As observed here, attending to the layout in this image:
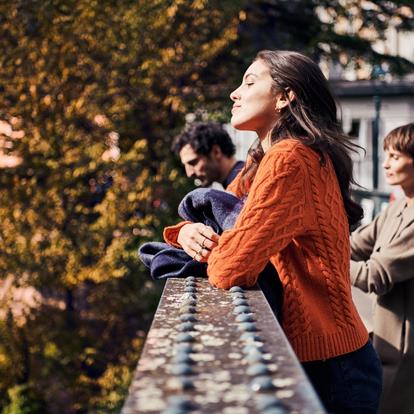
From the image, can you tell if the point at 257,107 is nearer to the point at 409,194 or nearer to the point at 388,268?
the point at 388,268

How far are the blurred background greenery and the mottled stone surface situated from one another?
20.8 ft

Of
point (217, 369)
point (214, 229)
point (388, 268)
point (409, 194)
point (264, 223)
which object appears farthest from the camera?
point (409, 194)

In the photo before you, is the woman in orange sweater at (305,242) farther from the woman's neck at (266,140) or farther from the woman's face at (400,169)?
the woman's face at (400,169)

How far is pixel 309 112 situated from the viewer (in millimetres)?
2764

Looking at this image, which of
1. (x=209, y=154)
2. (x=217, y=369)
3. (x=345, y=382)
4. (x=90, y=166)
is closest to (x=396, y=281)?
(x=345, y=382)

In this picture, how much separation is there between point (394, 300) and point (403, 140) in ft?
2.22

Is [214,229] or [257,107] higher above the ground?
[257,107]

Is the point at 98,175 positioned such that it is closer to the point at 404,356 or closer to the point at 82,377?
the point at 82,377

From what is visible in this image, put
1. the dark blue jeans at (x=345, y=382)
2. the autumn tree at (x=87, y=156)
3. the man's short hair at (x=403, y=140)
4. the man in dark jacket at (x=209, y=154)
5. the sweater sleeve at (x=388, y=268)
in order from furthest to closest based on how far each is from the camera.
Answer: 1. the autumn tree at (x=87, y=156)
2. the man in dark jacket at (x=209, y=154)
3. the man's short hair at (x=403, y=140)
4. the sweater sleeve at (x=388, y=268)
5. the dark blue jeans at (x=345, y=382)

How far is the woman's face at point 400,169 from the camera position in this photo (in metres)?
4.16

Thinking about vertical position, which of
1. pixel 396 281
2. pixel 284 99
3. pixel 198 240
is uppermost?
pixel 284 99

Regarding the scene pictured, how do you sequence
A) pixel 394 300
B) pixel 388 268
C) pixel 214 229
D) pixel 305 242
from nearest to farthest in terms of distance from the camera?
pixel 305 242
pixel 214 229
pixel 388 268
pixel 394 300

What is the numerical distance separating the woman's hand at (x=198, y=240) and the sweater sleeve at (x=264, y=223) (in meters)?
0.19

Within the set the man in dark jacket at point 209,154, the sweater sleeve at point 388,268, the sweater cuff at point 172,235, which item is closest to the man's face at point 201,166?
the man in dark jacket at point 209,154
